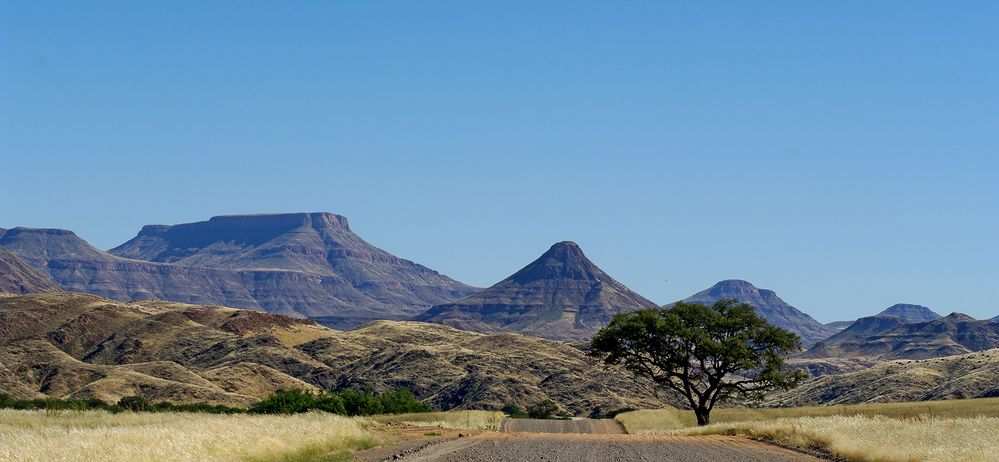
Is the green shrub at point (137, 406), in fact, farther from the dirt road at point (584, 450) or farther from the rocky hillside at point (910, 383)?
the rocky hillside at point (910, 383)

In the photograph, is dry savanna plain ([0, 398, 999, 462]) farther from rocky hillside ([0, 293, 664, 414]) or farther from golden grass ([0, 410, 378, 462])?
rocky hillside ([0, 293, 664, 414])

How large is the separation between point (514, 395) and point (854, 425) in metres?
97.3

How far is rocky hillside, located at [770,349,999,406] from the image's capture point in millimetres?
118938

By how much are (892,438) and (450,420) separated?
2997 cm

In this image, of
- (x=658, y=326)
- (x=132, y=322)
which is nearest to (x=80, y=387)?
(x=132, y=322)

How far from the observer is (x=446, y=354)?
528ft

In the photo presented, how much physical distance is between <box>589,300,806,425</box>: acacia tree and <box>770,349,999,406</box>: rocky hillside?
5760cm

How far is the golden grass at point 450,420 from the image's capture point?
51844 millimetres

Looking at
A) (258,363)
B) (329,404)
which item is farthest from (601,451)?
(258,363)

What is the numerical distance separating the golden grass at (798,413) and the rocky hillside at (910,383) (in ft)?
187

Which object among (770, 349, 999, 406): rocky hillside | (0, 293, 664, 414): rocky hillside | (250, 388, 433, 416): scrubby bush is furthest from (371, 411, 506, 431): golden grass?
(770, 349, 999, 406): rocky hillside

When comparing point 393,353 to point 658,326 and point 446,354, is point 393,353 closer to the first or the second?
point 446,354

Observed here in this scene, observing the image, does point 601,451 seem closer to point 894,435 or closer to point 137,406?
point 894,435

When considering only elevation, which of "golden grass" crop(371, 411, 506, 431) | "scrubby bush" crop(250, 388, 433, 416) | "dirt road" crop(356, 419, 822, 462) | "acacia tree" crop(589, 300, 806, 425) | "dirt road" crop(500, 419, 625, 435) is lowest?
"dirt road" crop(500, 419, 625, 435)
